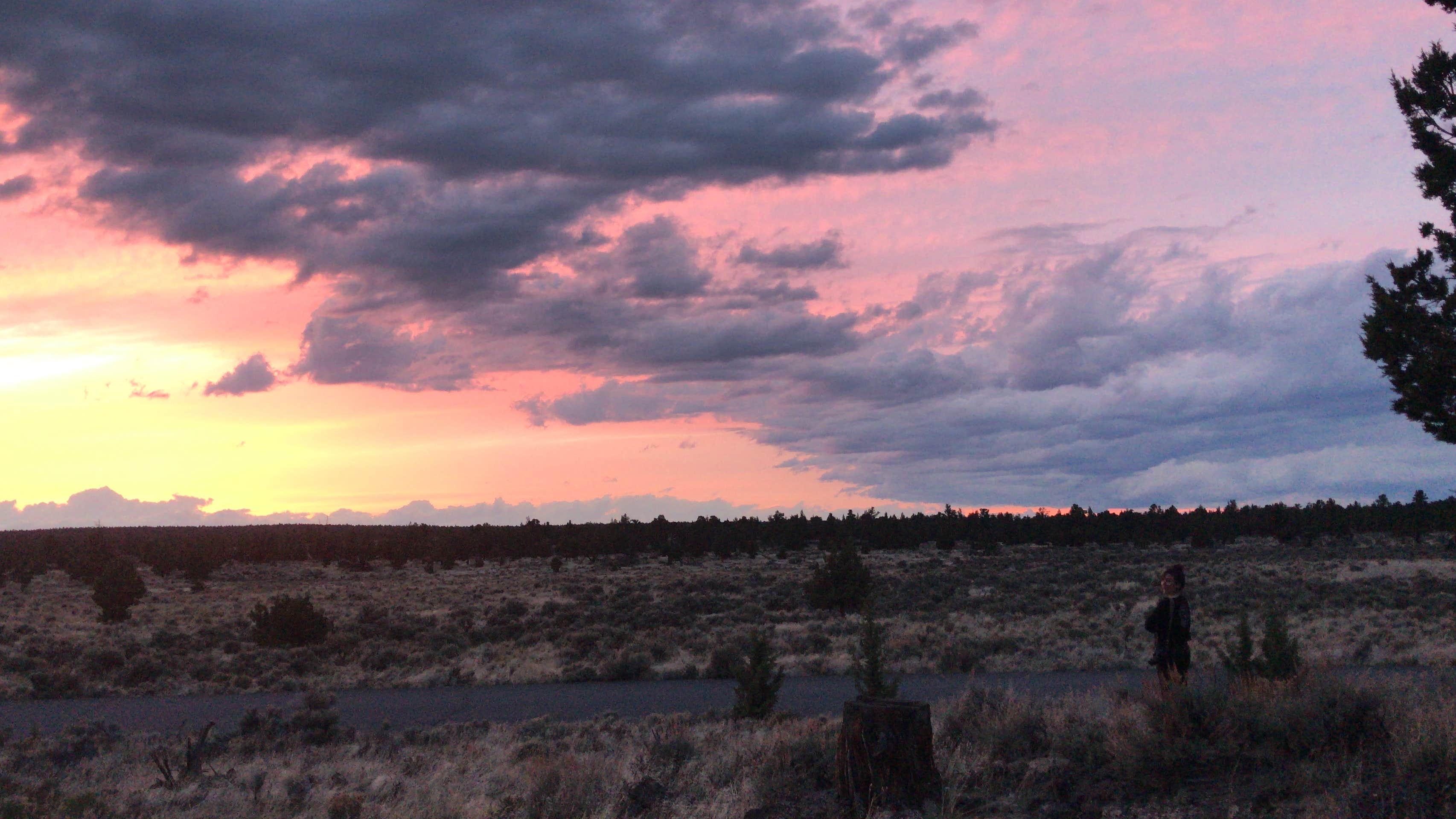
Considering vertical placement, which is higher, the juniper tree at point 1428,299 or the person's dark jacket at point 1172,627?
the juniper tree at point 1428,299

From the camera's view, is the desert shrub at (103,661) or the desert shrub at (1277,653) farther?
the desert shrub at (103,661)

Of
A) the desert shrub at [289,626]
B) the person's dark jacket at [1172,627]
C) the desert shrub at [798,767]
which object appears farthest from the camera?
the desert shrub at [289,626]

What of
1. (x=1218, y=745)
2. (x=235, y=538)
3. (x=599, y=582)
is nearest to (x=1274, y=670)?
(x=1218, y=745)

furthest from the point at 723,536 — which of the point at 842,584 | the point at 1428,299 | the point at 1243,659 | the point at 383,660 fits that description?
the point at 1243,659

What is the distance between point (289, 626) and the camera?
35062 millimetres

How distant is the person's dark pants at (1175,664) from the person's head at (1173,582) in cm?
56

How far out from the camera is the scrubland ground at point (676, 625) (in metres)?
27.7

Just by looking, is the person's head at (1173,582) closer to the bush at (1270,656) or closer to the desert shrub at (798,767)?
the bush at (1270,656)

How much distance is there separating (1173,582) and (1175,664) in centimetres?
84

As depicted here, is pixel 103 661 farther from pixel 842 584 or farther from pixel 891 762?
pixel 891 762

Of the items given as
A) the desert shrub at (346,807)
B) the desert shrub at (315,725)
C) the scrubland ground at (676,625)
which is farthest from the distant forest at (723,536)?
the desert shrub at (346,807)

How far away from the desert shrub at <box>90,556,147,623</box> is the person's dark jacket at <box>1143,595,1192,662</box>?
1746 inches

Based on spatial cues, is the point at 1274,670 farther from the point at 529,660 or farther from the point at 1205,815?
the point at 529,660

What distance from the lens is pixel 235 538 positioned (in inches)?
4466
